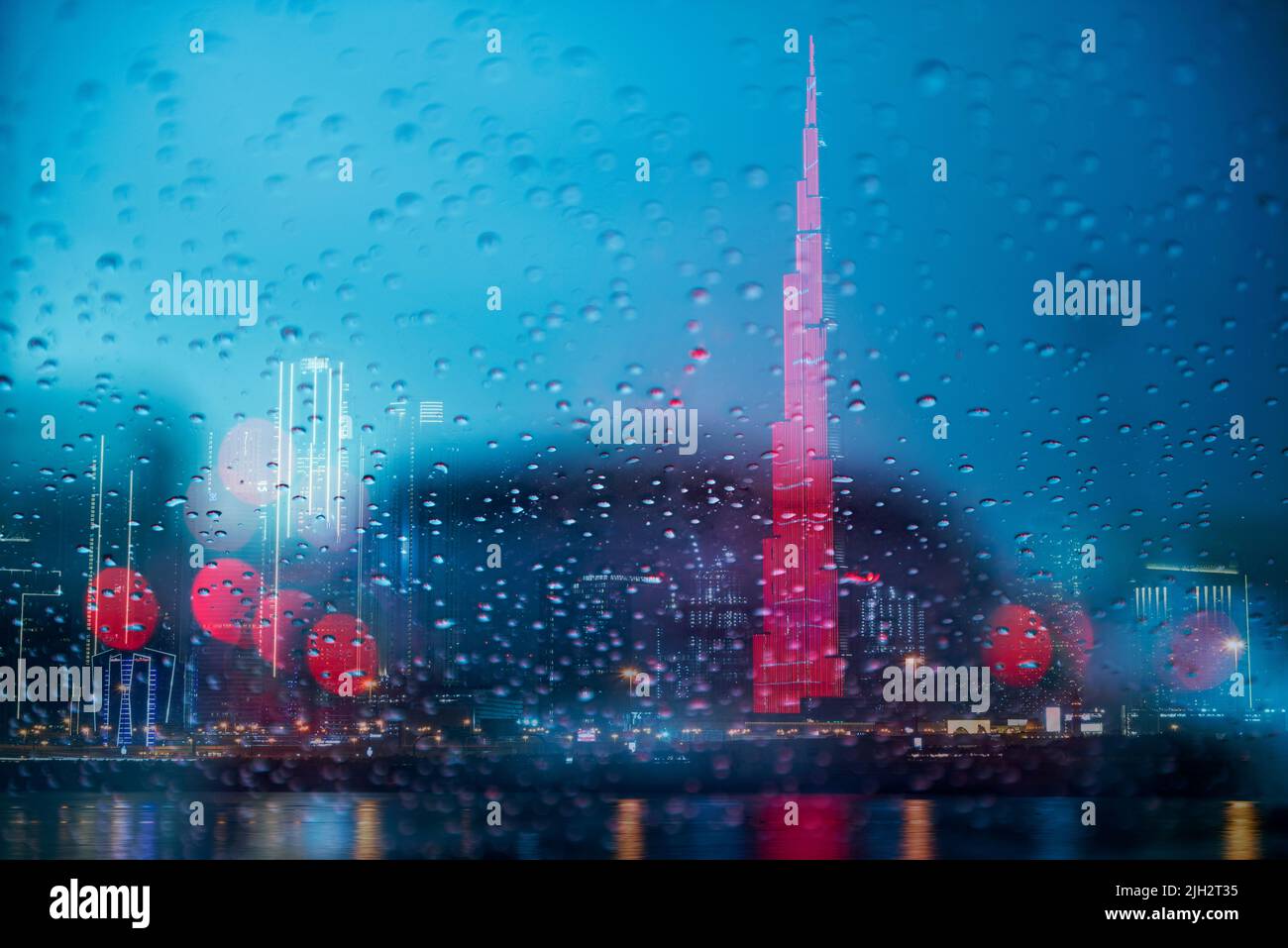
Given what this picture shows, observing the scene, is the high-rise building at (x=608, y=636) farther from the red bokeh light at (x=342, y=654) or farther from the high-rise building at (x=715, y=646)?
the red bokeh light at (x=342, y=654)

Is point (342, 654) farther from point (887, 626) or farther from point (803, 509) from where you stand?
point (887, 626)

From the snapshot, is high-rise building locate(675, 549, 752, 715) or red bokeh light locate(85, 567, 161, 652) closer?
red bokeh light locate(85, 567, 161, 652)

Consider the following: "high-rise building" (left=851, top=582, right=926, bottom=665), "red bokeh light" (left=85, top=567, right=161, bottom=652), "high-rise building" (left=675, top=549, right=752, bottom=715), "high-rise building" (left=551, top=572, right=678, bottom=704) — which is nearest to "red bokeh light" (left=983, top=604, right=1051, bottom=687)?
"high-rise building" (left=851, top=582, right=926, bottom=665)

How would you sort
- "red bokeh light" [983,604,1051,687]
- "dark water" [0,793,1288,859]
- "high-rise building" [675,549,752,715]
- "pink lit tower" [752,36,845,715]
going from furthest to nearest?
1. "high-rise building" [675,549,752,715]
2. "red bokeh light" [983,604,1051,687]
3. "pink lit tower" [752,36,845,715]
4. "dark water" [0,793,1288,859]

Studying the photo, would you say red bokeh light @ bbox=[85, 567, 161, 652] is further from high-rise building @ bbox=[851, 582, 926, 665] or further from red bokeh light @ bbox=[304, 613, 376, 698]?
high-rise building @ bbox=[851, 582, 926, 665]

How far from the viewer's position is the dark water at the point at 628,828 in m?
2.10

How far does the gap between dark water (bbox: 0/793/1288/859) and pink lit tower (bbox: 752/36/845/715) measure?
395mm

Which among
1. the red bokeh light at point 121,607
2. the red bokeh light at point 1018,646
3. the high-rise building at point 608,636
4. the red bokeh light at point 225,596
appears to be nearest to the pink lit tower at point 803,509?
the high-rise building at point 608,636

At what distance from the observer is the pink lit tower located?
2.59 m

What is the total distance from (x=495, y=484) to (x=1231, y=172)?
2.23 metres

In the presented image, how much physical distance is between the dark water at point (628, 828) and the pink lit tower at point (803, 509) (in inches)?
15.5
